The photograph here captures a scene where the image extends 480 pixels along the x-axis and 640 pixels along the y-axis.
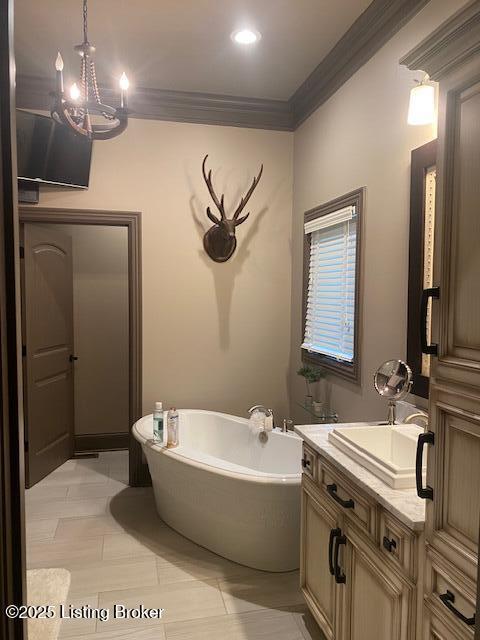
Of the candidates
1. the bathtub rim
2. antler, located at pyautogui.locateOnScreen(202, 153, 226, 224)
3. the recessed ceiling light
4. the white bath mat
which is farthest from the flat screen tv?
the white bath mat

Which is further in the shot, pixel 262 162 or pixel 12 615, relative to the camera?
pixel 262 162

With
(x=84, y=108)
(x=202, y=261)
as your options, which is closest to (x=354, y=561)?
(x=84, y=108)

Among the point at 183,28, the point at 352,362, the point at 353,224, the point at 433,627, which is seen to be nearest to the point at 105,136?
the point at 183,28

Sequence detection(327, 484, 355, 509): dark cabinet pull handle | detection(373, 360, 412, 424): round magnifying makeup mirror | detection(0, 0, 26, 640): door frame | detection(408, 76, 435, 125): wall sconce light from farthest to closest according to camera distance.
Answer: detection(373, 360, 412, 424): round magnifying makeup mirror → detection(408, 76, 435, 125): wall sconce light → detection(327, 484, 355, 509): dark cabinet pull handle → detection(0, 0, 26, 640): door frame

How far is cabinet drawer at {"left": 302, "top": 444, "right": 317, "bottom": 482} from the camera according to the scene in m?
2.14

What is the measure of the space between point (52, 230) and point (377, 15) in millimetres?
3090

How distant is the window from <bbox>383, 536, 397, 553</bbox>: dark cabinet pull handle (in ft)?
4.48

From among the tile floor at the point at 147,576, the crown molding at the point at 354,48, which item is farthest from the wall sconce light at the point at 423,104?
the tile floor at the point at 147,576

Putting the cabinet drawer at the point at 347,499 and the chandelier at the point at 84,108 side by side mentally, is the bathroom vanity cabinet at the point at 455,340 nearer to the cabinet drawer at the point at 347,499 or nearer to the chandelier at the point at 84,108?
the cabinet drawer at the point at 347,499

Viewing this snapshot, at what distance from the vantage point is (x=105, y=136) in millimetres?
2291

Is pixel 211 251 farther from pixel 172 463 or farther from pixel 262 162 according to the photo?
pixel 172 463

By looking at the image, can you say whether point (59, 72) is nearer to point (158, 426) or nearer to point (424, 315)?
point (424, 315)

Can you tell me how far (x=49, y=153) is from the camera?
349 cm

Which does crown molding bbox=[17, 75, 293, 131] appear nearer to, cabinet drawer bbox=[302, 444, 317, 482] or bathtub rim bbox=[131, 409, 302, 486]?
bathtub rim bbox=[131, 409, 302, 486]
